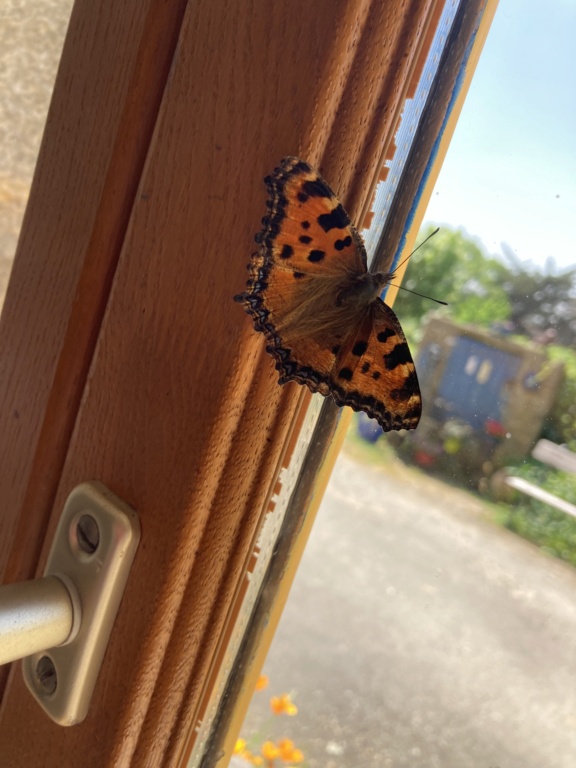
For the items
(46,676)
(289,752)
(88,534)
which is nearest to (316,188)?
(88,534)

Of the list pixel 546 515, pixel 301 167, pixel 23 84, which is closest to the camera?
pixel 301 167

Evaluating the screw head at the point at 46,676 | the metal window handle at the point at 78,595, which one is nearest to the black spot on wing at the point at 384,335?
the metal window handle at the point at 78,595

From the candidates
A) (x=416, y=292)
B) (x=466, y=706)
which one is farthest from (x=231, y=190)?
(x=466, y=706)

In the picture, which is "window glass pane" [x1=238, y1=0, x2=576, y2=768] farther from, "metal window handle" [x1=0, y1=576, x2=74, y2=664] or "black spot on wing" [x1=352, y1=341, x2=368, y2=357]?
"metal window handle" [x1=0, y1=576, x2=74, y2=664]

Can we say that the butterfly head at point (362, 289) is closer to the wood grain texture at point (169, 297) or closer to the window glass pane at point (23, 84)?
the wood grain texture at point (169, 297)

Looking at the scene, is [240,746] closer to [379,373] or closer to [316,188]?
[379,373]

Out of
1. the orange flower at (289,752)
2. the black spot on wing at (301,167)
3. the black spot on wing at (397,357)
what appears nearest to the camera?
the black spot on wing at (301,167)

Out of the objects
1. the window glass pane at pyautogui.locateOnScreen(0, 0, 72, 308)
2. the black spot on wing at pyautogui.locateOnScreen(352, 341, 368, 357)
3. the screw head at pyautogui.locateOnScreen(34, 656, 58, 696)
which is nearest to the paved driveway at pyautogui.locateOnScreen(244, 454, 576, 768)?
the black spot on wing at pyautogui.locateOnScreen(352, 341, 368, 357)
